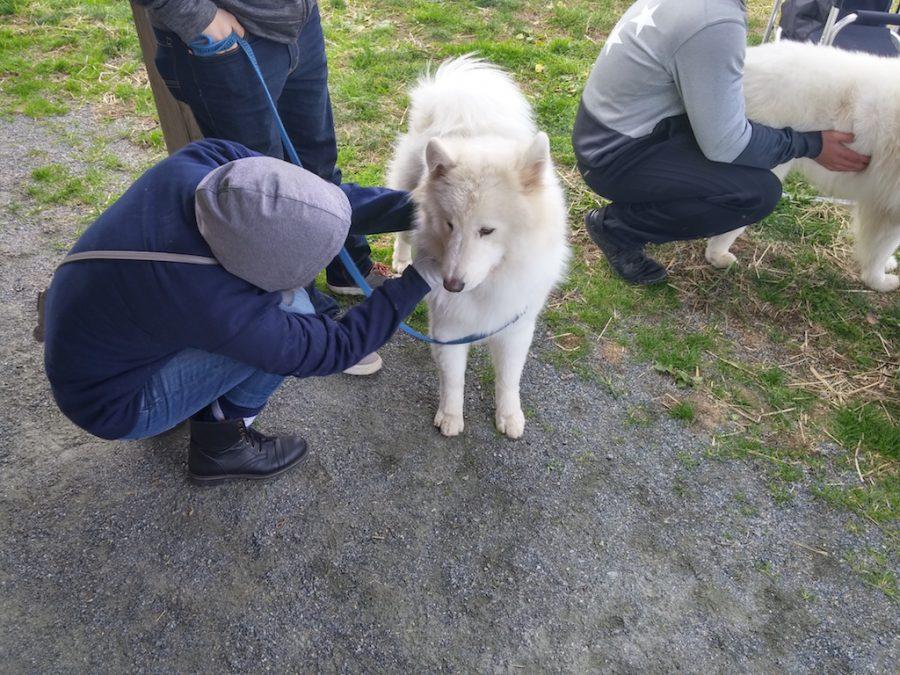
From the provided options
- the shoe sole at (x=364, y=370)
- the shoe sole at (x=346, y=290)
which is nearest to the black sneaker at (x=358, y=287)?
the shoe sole at (x=346, y=290)

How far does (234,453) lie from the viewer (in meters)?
2.07

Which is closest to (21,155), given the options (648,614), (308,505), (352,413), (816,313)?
(352,413)

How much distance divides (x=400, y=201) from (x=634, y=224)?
1.40m

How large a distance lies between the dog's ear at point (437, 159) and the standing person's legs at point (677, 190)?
128 centimetres

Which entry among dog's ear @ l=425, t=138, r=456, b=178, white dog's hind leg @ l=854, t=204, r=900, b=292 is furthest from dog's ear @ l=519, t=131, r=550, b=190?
white dog's hind leg @ l=854, t=204, r=900, b=292

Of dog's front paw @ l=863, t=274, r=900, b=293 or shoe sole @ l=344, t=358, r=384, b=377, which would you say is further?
dog's front paw @ l=863, t=274, r=900, b=293

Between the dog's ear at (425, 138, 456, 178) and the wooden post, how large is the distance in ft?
4.07

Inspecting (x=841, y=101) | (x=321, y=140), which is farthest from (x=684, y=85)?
(x=321, y=140)

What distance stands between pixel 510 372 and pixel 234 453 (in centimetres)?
104

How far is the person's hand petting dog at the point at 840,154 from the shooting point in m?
2.60

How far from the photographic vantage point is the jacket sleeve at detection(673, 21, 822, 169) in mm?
2242

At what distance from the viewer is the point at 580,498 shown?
7.02ft

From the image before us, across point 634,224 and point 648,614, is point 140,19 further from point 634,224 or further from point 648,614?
point 648,614

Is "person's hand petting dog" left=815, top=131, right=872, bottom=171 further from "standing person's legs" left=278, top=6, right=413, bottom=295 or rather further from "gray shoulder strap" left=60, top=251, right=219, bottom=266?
"gray shoulder strap" left=60, top=251, right=219, bottom=266
